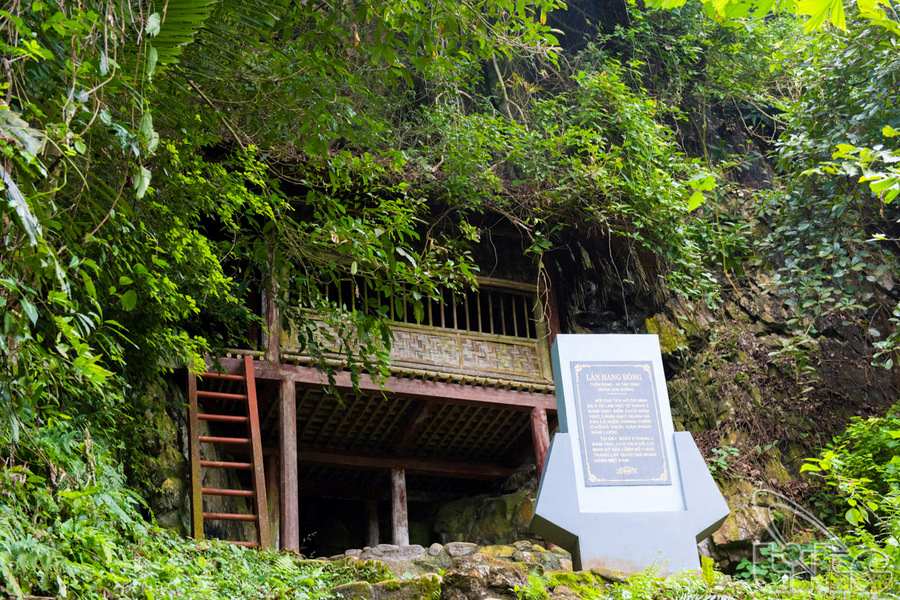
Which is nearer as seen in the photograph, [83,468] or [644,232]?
[83,468]

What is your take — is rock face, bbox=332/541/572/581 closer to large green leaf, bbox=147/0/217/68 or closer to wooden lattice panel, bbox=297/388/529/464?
wooden lattice panel, bbox=297/388/529/464

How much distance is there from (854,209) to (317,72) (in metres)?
6.44

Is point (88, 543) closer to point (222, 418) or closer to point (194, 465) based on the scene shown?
point (194, 465)

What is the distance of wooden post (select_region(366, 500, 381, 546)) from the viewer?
1239 centimetres

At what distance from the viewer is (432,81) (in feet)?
38.0

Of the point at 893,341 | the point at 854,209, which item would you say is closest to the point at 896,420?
the point at 893,341

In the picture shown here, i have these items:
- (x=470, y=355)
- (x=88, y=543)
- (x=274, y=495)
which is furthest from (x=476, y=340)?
(x=88, y=543)

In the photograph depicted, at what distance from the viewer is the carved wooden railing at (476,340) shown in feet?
34.4

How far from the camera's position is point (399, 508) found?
1116cm

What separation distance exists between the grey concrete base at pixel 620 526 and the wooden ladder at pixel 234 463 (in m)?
2.59

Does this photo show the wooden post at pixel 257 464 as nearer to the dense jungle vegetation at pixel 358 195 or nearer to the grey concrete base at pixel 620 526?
the dense jungle vegetation at pixel 358 195

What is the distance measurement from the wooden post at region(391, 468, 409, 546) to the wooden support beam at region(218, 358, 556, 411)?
148 cm

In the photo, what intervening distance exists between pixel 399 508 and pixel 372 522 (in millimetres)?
1436

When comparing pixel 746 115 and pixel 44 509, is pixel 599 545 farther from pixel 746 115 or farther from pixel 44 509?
pixel 746 115
